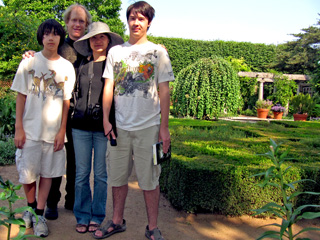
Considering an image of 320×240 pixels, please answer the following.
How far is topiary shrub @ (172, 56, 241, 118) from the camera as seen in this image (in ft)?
35.8

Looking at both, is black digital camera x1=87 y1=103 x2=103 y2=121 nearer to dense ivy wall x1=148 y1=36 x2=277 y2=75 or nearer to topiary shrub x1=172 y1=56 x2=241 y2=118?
topiary shrub x1=172 y1=56 x2=241 y2=118

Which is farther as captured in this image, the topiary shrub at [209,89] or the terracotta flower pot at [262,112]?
the terracotta flower pot at [262,112]

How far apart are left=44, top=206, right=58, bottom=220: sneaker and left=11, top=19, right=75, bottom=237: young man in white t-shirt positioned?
0.25m

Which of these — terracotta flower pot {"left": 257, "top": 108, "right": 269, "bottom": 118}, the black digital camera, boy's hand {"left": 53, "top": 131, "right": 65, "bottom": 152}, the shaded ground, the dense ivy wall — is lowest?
the shaded ground

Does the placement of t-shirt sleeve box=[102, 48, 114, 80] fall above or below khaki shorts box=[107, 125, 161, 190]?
above

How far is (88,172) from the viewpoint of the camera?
2.73 meters

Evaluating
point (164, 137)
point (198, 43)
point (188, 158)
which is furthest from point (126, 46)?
point (198, 43)

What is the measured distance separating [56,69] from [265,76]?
16.9 m

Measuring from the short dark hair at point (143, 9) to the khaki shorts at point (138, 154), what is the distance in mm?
874

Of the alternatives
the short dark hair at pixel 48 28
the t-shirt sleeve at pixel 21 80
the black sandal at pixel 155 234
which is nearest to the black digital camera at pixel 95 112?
the t-shirt sleeve at pixel 21 80

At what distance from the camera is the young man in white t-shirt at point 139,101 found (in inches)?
95.4

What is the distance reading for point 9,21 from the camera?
9320 mm

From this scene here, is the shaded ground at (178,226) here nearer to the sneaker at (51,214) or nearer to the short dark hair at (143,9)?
the sneaker at (51,214)

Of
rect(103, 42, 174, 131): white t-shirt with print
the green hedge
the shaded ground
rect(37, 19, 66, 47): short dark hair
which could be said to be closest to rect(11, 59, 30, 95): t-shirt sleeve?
rect(37, 19, 66, 47): short dark hair
